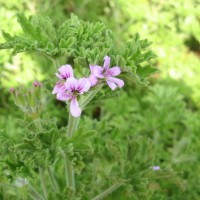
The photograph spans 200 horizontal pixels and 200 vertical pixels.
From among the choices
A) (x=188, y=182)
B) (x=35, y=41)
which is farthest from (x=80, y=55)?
(x=188, y=182)

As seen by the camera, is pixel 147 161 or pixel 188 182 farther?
pixel 188 182

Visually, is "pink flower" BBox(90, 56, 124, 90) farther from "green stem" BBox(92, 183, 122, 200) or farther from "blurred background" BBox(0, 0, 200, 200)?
"blurred background" BBox(0, 0, 200, 200)

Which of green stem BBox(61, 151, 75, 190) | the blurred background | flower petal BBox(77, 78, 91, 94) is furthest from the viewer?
the blurred background

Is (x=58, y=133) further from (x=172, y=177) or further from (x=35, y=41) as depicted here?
(x=172, y=177)

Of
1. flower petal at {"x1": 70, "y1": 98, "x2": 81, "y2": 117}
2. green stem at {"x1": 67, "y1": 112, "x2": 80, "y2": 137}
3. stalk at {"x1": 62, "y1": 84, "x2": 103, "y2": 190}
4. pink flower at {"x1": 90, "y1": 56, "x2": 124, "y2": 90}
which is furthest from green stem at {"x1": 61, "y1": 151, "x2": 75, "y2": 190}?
pink flower at {"x1": 90, "y1": 56, "x2": 124, "y2": 90}

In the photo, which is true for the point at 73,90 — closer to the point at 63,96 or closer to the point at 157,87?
the point at 63,96

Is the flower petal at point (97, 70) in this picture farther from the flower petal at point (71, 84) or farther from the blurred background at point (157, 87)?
the blurred background at point (157, 87)
